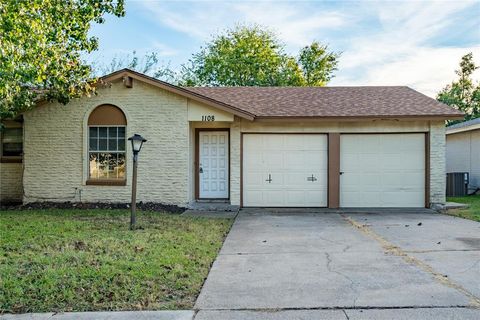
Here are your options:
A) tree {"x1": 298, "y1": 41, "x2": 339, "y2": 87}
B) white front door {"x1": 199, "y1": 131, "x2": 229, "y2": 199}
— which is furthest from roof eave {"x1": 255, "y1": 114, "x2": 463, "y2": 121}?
tree {"x1": 298, "y1": 41, "x2": 339, "y2": 87}

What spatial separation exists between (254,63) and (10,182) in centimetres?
2462

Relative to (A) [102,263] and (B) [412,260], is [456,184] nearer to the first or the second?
(B) [412,260]

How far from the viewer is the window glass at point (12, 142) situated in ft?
42.2

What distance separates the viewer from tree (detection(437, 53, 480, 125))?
35.7 m

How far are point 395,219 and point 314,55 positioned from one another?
28559 mm

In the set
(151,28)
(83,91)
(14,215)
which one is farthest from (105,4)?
(151,28)

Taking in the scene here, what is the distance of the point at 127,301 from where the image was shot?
13.8 ft

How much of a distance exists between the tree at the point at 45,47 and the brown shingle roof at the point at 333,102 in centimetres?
450

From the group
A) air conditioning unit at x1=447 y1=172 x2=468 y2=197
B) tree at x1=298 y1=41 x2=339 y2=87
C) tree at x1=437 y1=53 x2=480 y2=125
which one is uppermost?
tree at x1=298 y1=41 x2=339 y2=87

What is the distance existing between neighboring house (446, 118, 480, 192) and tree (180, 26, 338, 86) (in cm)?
1604

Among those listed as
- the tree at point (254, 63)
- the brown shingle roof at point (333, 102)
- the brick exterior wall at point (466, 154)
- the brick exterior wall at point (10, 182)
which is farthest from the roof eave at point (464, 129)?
the brick exterior wall at point (10, 182)

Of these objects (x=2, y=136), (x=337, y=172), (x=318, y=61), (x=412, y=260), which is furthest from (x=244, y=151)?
(x=318, y=61)

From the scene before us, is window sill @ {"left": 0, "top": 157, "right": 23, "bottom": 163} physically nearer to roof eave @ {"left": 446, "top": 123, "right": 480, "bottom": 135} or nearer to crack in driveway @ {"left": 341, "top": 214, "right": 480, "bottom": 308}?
crack in driveway @ {"left": 341, "top": 214, "right": 480, "bottom": 308}

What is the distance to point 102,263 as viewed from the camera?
17.9ft
